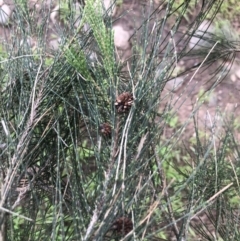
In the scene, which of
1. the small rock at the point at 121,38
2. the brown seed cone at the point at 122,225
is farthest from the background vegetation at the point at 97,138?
the small rock at the point at 121,38

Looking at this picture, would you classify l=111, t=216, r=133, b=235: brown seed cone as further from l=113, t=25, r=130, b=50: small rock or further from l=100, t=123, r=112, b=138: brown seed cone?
l=113, t=25, r=130, b=50: small rock

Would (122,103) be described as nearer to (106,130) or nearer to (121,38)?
(106,130)

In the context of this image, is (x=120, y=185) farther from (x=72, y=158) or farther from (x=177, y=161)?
(x=177, y=161)

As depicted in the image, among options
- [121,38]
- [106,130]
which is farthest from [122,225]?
[121,38]

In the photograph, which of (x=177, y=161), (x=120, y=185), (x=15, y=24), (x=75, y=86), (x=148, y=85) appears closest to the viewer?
(x=120, y=185)

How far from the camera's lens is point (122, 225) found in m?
0.61

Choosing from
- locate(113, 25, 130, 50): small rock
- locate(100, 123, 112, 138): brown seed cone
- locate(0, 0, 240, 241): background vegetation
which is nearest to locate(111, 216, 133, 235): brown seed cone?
locate(0, 0, 240, 241): background vegetation

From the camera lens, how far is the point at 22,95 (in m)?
0.81

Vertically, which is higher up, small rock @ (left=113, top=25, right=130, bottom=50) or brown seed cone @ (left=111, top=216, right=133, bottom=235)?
small rock @ (left=113, top=25, right=130, bottom=50)

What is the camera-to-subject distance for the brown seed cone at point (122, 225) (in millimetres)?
603

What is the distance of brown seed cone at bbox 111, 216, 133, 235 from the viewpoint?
603mm

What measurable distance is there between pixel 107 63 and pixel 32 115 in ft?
0.52

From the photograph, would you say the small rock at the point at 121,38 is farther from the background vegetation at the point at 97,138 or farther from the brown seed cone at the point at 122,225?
the brown seed cone at the point at 122,225

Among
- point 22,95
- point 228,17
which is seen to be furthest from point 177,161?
point 22,95
